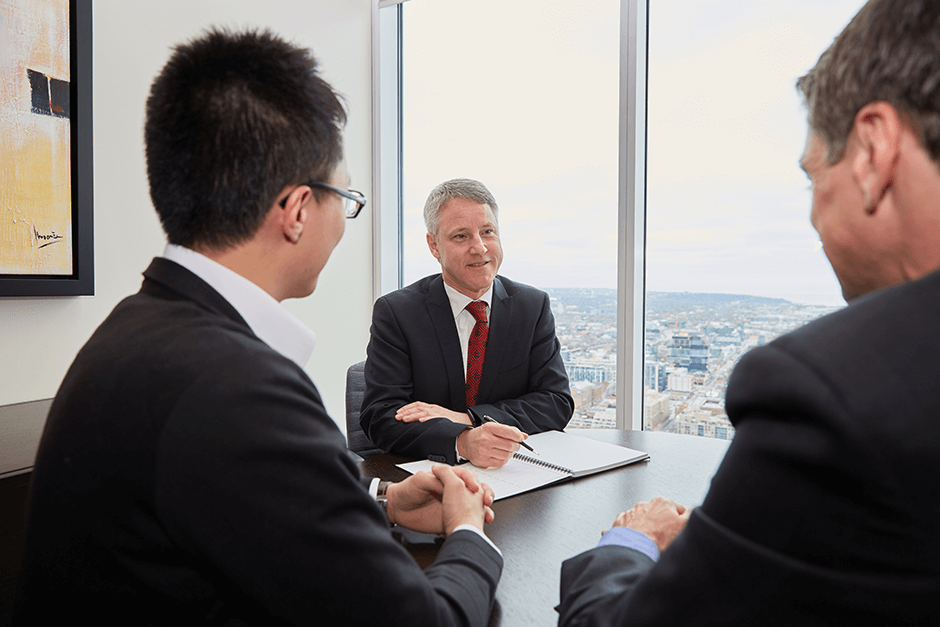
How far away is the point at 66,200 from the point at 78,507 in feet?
6.81

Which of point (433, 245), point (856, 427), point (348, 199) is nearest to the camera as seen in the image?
point (856, 427)

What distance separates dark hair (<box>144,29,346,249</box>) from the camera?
0.84 metres

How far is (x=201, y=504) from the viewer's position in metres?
0.63

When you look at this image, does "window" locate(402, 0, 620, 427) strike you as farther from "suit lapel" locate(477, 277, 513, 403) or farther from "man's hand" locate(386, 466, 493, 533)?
"man's hand" locate(386, 466, 493, 533)

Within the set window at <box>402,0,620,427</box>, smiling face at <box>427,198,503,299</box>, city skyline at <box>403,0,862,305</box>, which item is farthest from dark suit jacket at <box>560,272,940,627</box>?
window at <box>402,0,620,427</box>

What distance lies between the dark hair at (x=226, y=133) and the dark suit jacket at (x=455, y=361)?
1181 millimetres

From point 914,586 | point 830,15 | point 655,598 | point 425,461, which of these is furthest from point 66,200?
point 830,15

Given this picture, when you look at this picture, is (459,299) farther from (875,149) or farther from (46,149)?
(875,149)

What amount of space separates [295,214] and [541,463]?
0.98 metres

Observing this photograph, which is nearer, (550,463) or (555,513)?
(555,513)

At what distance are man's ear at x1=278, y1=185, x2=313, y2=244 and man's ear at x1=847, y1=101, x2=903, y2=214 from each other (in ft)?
2.40

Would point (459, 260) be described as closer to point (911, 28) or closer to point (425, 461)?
point (425, 461)

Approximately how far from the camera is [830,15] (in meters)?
2.69
